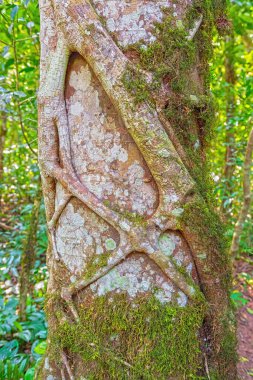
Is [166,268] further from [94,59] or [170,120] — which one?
[94,59]

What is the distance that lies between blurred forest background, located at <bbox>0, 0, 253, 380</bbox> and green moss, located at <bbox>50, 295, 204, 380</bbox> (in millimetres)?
618

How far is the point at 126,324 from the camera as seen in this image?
154 cm

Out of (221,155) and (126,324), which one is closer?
(126,324)

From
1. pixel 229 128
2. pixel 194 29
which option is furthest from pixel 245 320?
pixel 194 29

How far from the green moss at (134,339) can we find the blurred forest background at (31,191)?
0.62m

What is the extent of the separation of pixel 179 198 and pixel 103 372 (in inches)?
31.5

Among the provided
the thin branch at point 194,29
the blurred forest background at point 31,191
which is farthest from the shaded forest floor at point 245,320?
the thin branch at point 194,29

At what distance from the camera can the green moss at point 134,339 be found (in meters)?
1.54

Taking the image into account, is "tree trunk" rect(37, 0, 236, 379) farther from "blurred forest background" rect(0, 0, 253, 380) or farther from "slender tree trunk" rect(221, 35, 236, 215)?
"slender tree trunk" rect(221, 35, 236, 215)

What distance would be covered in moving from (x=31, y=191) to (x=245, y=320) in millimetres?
2648

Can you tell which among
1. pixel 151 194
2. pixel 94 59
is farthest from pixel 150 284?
pixel 94 59

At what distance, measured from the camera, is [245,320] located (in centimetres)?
364

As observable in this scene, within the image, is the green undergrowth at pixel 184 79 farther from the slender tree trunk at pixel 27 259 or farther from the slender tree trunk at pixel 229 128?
the slender tree trunk at pixel 229 128

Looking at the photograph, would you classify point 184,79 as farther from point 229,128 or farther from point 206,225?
point 229,128
